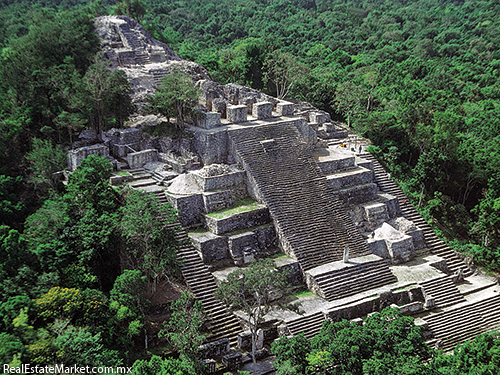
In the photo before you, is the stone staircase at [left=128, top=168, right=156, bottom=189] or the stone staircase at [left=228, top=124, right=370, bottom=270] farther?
the stone staircase at [left=128, top=168, right=156, bottom=189]

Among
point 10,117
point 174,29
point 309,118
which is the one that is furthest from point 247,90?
point 174,29

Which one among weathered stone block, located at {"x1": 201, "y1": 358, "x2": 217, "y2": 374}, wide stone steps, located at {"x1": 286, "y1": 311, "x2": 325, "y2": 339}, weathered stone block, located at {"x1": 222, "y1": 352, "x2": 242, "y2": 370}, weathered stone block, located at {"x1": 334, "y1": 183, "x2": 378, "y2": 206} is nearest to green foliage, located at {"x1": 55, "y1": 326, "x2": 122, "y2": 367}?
weathered stone block, located at {"x1": 201, "y1": 358, "x2": 217, "y2": 374}

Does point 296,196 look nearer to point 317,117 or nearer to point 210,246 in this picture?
point 210,246

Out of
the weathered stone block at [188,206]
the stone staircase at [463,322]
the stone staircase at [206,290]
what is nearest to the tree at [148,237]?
the stone staircase at [206,290]

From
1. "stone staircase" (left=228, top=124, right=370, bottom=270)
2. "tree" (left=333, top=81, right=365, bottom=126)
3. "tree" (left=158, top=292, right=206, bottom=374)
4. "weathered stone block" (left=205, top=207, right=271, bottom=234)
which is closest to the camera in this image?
"tree" (left=158, top=292, right=206, bottom=374)

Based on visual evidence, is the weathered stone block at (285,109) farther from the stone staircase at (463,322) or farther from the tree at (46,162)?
the stone staircase at (463,322)

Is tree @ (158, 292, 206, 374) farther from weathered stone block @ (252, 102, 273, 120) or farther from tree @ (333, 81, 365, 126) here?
tree @ (333, 81, 365, 126)

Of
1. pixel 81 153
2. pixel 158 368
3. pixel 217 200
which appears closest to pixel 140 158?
pixel 81 153
